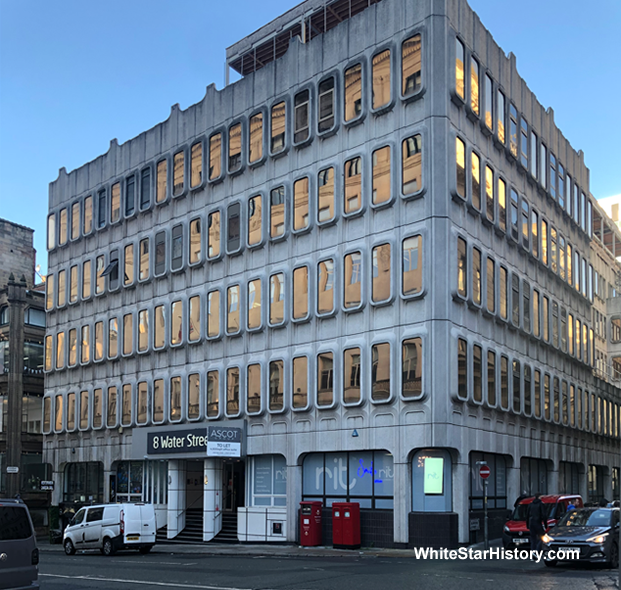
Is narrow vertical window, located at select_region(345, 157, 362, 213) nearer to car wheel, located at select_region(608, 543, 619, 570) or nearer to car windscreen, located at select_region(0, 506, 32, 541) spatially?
car wheel, located at select_region(608, 543, 619, 570)

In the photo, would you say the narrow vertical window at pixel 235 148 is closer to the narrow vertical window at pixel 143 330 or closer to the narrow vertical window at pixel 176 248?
the narrow vertical window at pixel 176 248

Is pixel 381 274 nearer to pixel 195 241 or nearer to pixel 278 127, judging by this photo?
pixel 278 127

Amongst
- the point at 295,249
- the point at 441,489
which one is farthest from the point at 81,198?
the point at 441,489

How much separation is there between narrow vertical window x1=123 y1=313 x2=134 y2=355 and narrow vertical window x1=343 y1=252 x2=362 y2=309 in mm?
15850

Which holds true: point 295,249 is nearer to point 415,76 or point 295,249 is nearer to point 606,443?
point 415,76

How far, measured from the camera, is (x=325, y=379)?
3372 cm

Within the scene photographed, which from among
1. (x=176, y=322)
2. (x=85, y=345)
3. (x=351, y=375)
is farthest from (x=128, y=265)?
(x=351, y=375)

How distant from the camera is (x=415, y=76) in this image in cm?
3225

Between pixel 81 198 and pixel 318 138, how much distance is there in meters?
20.5

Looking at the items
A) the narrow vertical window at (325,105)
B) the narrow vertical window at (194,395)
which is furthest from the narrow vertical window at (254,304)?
the narrow vertical window at (325,105)

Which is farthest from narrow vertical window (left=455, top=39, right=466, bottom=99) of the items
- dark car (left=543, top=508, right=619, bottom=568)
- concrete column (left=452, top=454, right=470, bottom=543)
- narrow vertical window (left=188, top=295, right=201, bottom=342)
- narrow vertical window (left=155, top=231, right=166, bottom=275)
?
narrow vertical window (left=155, top=231, right=166, bottom=275)

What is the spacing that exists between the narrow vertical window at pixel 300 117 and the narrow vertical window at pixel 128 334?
48.2 feet

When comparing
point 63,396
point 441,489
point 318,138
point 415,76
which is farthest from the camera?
point 63,396

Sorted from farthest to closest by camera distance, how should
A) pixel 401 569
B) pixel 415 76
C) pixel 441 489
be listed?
pixel 415 76 < pixel 441 489 < pixel 401 569
